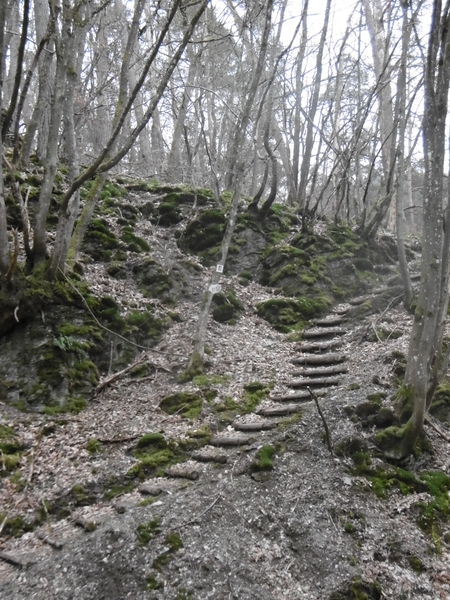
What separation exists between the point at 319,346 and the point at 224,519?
5.10 metres

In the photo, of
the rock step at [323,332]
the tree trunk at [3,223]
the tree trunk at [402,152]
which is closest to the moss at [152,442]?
the tree trunk at [3,223]

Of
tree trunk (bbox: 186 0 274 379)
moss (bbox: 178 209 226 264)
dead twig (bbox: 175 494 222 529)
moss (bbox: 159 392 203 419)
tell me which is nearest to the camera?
dead twig (bbox: 175 494 222 529)

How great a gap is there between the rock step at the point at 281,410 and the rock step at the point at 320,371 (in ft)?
4.19

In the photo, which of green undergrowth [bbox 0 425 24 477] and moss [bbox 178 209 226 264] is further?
moss [bbox 178 209 226 264]

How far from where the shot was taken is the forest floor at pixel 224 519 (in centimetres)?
404

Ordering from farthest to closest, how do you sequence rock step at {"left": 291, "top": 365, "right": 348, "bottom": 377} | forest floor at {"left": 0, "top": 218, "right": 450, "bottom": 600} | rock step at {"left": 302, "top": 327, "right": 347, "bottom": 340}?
1. rock step at {"left": 302, "top": 327, "right": 347, "bottom": 340}
2. rock step at {"left": 291, "top": 365, "right": 348, "bottom": 377}
3. forest floor at {"left": 0, "top": 218, "right": 450, "bottom": 600}

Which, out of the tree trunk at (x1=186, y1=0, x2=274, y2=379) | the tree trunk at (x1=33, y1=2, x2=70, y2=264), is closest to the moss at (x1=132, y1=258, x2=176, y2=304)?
the tree trunk at (x1=186, y1=0, x2=274, y2=379)

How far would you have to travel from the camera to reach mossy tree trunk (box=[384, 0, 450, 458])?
5.33 metres

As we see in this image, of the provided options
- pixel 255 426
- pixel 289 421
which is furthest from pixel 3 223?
pixel 289 421

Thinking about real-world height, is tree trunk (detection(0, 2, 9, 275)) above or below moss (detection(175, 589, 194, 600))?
above

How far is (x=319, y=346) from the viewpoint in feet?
30.2

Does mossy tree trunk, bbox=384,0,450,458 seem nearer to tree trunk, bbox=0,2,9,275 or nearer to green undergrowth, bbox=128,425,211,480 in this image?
green undergrowth, bbox=128,425,211,480

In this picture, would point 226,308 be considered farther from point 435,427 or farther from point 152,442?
point 435,427

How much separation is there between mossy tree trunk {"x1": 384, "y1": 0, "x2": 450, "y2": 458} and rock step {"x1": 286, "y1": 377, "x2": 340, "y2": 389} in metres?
1.93
